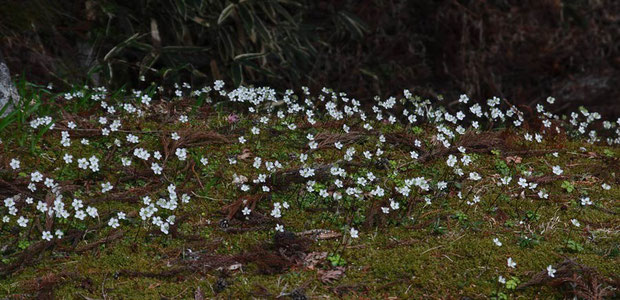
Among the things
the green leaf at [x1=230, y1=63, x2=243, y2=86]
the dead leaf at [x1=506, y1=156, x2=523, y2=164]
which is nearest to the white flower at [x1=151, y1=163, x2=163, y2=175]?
the dead leaf at [x1=506, y1=156, x2=523, y2=164]

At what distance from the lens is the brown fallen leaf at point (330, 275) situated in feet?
11.1

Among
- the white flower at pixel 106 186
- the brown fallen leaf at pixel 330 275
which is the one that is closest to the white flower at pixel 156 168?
the white flower at pixel 106 186

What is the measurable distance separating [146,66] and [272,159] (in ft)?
9.51

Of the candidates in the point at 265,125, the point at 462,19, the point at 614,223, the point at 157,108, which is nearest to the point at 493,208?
the point at 614,223

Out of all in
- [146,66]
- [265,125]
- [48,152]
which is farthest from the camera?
[146,66]

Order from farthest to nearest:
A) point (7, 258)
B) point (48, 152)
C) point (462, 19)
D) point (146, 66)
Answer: point (462, 19), point (146, 66), point (48, 152), point (7, 258)

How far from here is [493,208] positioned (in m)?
4.18

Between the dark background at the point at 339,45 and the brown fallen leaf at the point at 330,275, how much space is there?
137 inches

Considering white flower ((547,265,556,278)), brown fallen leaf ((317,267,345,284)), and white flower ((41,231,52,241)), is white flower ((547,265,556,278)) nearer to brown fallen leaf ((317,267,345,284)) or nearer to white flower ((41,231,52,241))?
brown fallen leaf ((317,267,345,284))

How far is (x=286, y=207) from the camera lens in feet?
13.1

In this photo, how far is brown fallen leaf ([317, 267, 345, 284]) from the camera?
3.38 metres

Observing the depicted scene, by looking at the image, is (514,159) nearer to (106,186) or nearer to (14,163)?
(106,186)

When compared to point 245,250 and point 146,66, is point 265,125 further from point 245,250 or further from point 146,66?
point 146,66

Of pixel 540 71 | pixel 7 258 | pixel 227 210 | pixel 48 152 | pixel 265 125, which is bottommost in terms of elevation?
pixel 7 258
